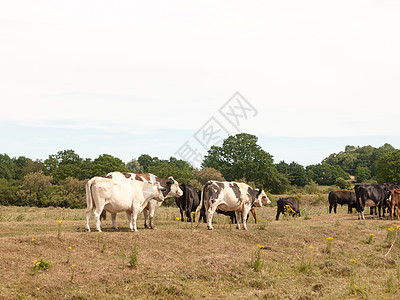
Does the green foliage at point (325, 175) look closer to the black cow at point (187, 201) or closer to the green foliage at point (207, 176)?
the green foliage at point (207, 176)

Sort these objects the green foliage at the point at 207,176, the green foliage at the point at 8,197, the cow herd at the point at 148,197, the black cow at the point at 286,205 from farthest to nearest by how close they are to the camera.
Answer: the green foliage at the point at 207,176, the green foliage at the point at 8,197, the black cow at the point at 286,205, the cow herd at the point at 148,197

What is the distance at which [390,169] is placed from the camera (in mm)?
66562

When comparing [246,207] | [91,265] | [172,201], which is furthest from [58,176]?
[91,265]

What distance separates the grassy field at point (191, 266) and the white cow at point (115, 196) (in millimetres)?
1022

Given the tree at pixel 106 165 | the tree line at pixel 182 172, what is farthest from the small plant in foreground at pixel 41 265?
the tree at pixel 106 165

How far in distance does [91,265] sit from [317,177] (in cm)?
9374

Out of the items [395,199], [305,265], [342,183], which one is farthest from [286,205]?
[342,183]

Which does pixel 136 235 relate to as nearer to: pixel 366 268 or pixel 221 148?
pixel 366 268

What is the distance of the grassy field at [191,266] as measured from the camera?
954 cm

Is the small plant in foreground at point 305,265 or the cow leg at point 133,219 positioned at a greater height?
the cow leg at point 133,219

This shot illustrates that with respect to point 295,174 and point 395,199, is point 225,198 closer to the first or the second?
point 395,199

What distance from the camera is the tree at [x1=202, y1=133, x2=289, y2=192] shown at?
67.4 metres

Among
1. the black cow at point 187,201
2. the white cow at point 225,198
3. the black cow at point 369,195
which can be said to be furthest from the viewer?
the black cow at point 369,195

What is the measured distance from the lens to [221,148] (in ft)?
236
